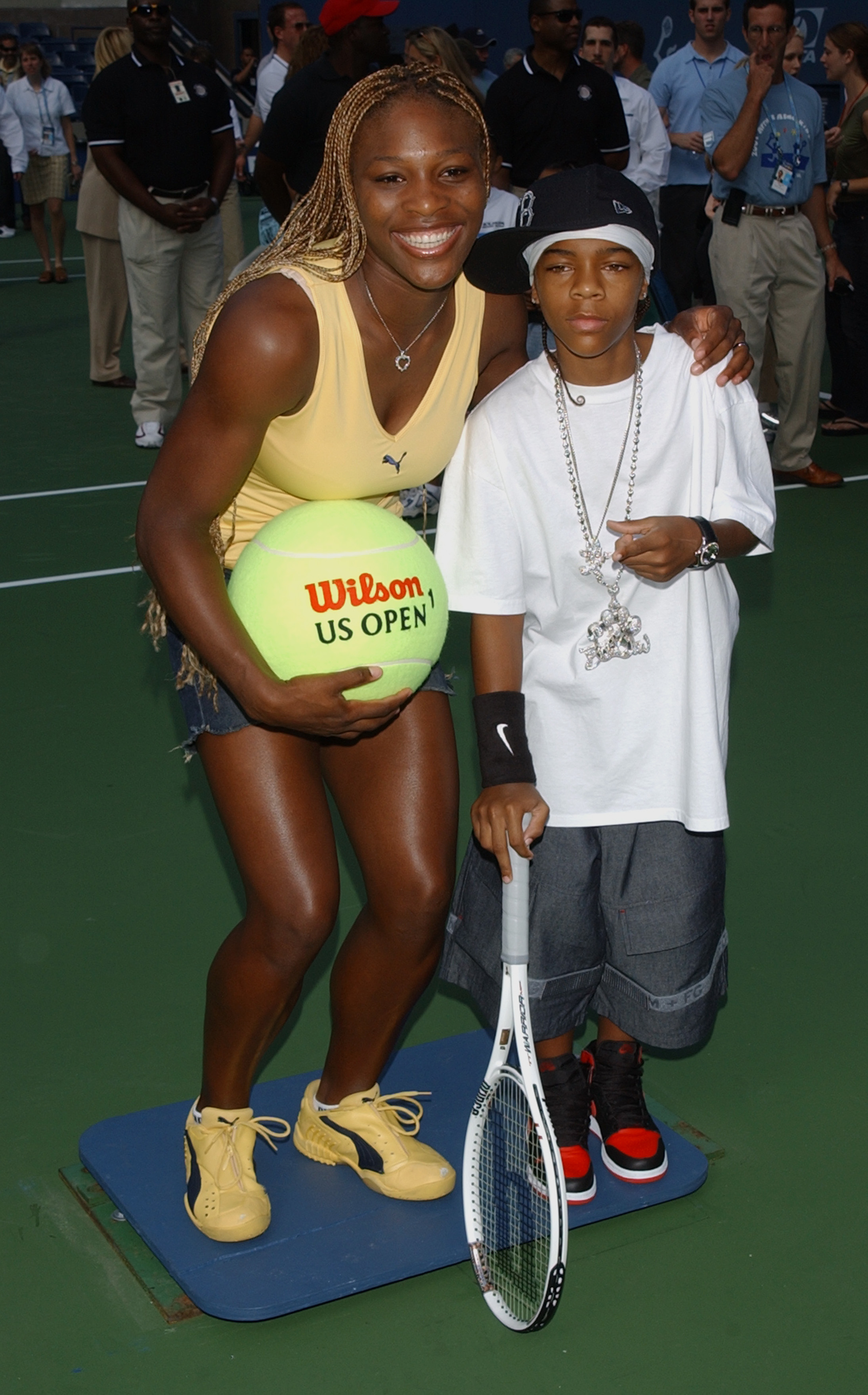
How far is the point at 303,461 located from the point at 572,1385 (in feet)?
5.59

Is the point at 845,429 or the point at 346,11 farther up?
the point at 346,11

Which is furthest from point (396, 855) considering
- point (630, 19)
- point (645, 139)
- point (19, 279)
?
point (630, 19)

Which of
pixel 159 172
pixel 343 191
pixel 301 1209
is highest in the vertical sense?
pixel 343 191

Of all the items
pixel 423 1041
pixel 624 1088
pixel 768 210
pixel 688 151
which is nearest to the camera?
pixel 624 1088

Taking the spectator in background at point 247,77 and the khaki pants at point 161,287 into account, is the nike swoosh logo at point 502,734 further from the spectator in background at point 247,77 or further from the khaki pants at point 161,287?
the spectator in background at point 247,77

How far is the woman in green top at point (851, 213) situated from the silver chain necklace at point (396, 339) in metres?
7.13

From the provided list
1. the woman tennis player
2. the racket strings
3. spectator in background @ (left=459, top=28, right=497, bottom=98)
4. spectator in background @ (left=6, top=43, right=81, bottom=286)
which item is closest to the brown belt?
spectator in background @ (left=459, top=28, right=497, bottom=98)

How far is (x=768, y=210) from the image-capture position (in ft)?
26.9

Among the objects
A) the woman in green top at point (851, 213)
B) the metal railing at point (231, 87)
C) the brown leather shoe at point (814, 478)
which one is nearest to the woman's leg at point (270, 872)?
the brown leather shoe at point (814, 478)

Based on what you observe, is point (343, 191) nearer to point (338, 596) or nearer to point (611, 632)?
point (338, 596)

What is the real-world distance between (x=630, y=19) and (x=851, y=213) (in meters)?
11.0

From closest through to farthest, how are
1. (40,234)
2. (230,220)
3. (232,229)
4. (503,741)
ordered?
1. (503,741)
2. (230,220)
3. (232,229)
4. (40,234)

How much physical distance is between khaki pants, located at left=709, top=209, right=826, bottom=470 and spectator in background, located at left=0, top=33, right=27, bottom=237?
14.6m

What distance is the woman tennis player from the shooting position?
8.79 ft
